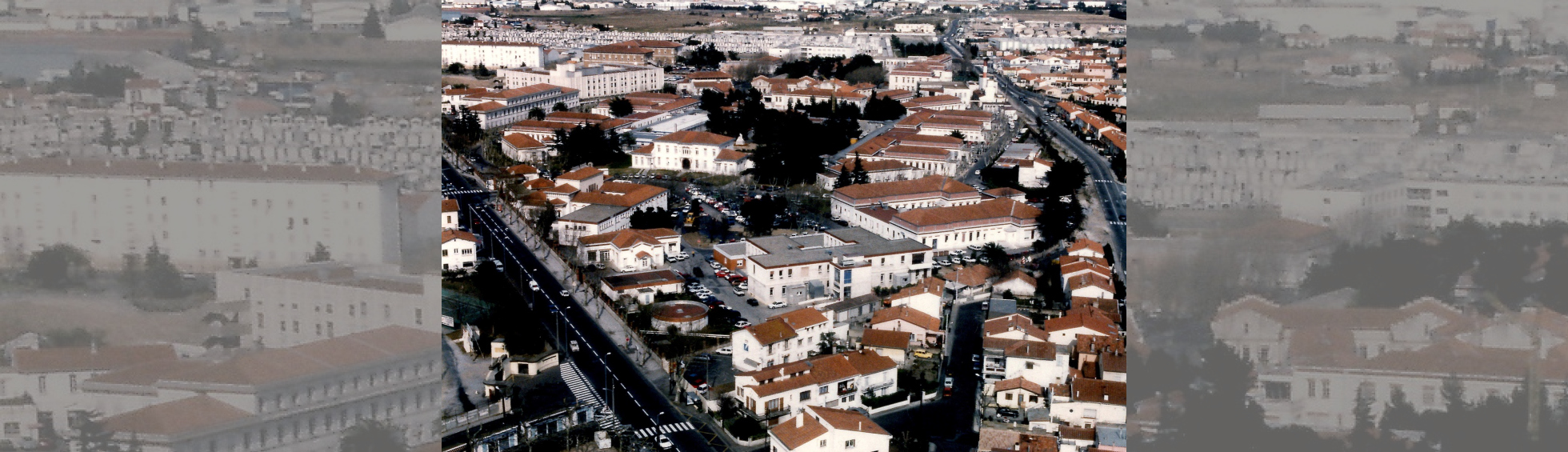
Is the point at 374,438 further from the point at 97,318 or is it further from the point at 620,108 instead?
the point at 620,108

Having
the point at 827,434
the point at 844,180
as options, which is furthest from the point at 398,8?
the point at 844,180

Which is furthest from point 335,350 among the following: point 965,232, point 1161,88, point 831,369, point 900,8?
point 900,8

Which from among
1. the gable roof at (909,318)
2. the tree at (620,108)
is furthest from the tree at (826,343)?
the tree at (620,108)

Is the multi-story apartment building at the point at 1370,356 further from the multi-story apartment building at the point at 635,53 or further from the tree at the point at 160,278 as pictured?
the multi-story apartment building at the point at 635,53

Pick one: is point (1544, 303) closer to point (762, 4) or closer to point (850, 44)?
point (850, 44)

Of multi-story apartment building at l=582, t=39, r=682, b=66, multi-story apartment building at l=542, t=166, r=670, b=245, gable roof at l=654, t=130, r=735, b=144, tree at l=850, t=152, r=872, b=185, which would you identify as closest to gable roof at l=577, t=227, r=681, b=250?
multi-story apartment building at l=542, t=166, r=670, b=245
